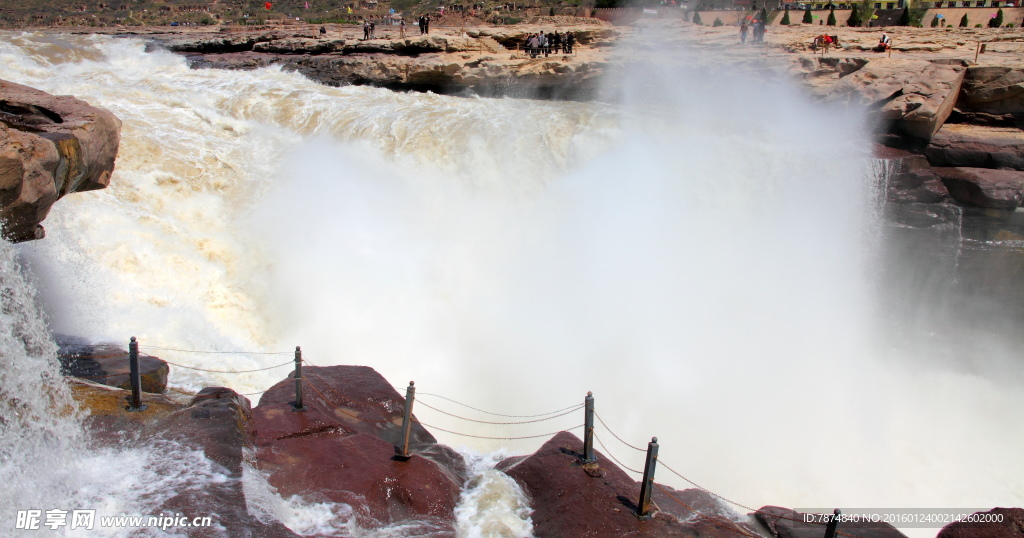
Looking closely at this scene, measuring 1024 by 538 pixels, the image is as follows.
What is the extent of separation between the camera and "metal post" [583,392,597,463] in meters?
6.09

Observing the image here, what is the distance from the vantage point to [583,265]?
12211 mm

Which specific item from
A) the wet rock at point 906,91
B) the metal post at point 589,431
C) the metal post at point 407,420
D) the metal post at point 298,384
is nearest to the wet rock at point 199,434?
the metal post at point 298,384

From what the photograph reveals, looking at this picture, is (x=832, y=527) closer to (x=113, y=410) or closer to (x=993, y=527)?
(x=993, y=527)

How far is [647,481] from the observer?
18.4 ft

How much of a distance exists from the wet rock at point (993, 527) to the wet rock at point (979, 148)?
31.0ft

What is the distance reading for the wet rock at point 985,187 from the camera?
12.2m

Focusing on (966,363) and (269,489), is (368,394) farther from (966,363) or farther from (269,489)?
(966,363)

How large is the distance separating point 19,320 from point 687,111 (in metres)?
13.0

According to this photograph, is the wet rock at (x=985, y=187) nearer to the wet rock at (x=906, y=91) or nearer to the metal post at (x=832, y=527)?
the wet rock at (x=906, y=91)

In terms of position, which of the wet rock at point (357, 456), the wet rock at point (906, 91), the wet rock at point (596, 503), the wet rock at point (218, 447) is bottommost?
Answer: the wet rock at point (596, 503)

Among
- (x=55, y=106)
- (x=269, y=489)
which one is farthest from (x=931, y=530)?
(x=55, y=106)

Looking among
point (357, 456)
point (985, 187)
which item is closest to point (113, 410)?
point (357, 456)

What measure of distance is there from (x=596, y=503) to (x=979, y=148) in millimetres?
11558

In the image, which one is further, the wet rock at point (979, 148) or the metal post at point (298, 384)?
the wet rock at point (979, 148)
